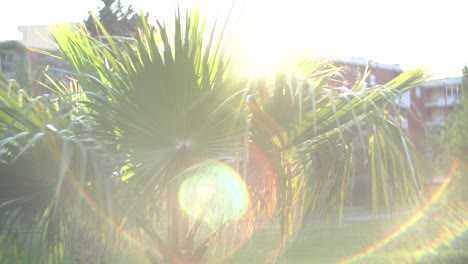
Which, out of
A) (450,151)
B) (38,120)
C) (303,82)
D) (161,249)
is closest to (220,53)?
(303,82)

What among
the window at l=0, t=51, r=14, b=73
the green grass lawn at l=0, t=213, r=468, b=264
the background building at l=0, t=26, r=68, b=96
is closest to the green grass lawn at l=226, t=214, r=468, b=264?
the green grass lawn at l=0, t=213, r=468, b=264

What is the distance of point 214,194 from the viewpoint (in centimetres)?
441

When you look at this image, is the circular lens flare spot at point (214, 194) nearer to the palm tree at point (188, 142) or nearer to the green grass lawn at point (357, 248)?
the palm tree at point (188, 142)

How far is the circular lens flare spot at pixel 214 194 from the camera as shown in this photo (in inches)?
163

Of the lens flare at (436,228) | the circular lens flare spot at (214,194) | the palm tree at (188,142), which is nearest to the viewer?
the palm tree at (188,142)

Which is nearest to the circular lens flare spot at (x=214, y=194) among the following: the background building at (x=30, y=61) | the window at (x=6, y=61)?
the background building at (x=30, y=61)

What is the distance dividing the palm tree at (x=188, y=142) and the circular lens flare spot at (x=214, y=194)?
0.01 meters

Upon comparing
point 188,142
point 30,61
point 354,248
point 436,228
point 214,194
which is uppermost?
point 30,61

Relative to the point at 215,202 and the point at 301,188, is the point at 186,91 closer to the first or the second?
the point at 215,202

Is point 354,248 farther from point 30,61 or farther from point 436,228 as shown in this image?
point 30,61

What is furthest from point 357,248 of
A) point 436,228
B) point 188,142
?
point 188,142

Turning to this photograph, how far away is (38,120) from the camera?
13.2 ft

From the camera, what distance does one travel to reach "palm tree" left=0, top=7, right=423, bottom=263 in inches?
157

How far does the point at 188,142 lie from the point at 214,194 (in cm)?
43
